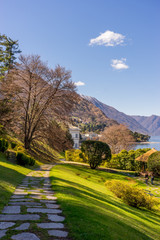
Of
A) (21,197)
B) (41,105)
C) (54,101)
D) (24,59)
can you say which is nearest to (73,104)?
(54,101)

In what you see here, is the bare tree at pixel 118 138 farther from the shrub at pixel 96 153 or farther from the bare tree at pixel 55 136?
the bare tree at pixel 55 136

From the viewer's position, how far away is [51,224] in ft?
13.0

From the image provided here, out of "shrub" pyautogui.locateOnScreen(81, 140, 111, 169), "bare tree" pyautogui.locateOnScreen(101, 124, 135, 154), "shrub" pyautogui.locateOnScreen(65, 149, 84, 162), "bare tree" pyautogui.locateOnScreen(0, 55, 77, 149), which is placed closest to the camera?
"bare tree" pyautogui.locateOnScreen(0, 55, 77, 149)

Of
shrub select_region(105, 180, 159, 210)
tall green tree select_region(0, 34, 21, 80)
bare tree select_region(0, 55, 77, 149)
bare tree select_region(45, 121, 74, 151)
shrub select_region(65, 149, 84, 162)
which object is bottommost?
shrub select_region(105, 180, 159, 210)

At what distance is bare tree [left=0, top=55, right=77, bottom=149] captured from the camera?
794 inches

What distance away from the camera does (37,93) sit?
830 inches

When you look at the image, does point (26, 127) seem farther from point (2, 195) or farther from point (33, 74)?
point (2, 195)

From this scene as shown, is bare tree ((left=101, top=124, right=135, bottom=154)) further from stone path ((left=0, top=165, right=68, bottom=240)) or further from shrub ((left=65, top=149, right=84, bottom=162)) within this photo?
stone path ((left=0, top=165, right=68, bottom=240))

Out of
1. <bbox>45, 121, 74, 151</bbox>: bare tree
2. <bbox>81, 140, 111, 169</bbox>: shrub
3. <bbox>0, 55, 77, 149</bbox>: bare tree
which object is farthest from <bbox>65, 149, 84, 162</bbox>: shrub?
<bbox>0, 55, 77, 149</bbox>: bare tree

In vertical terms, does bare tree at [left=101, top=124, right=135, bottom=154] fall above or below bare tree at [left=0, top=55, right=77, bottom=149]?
below

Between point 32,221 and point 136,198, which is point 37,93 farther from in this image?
point 32,221

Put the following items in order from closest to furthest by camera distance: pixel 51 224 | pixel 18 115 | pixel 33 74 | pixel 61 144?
pixel 51 224, pixel 33 74, pixel 18 115, pixel 61 144

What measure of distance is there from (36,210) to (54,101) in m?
17.8

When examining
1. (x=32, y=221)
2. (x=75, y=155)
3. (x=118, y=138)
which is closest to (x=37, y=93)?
(x=75, y=155)
